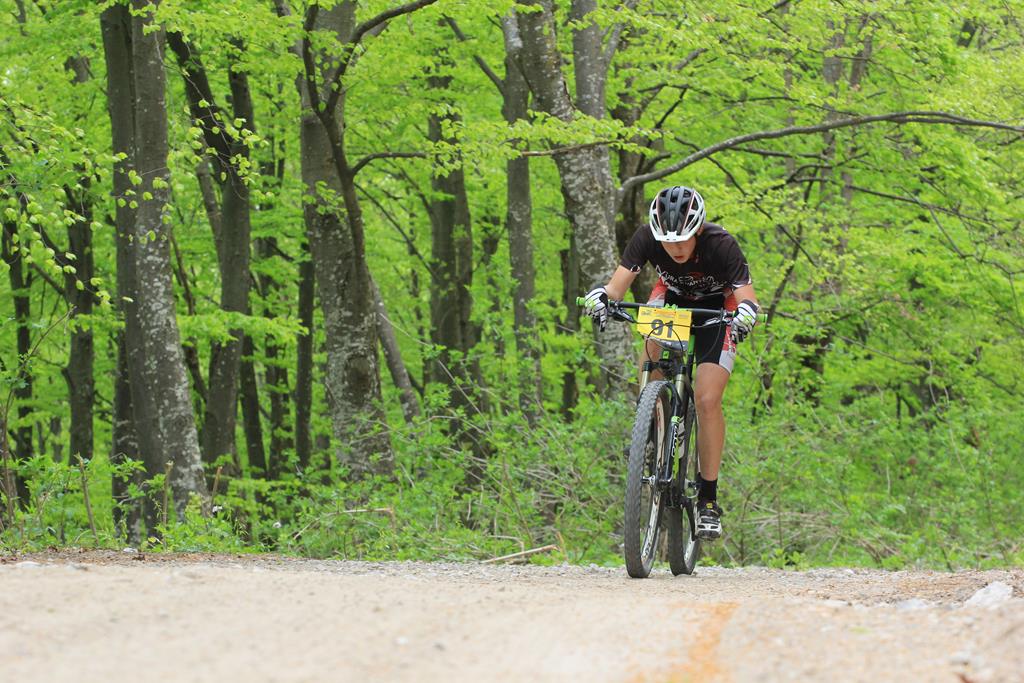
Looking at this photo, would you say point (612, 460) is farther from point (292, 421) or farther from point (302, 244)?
point (292, 421)

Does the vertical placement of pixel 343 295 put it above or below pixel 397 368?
above

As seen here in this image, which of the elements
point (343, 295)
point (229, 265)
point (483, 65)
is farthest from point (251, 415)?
point (343, 295)

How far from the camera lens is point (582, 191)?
498 inches

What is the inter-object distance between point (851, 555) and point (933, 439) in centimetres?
333

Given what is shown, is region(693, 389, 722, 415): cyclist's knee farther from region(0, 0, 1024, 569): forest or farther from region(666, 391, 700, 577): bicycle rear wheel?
region(0, 0, 1024, 569): forest

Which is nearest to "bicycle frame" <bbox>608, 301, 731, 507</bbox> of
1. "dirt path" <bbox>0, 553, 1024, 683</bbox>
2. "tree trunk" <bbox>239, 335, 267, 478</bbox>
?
"dirt path" <bbox>0, 553, 1024, 683</bbox>

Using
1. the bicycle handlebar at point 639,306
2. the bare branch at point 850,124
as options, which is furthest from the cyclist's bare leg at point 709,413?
the bare branch at point 850,124

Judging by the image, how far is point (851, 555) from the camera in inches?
440

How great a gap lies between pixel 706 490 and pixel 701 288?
133 cm

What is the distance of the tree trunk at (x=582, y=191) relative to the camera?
1252cm

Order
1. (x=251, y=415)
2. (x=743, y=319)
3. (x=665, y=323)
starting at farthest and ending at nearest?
(x=251, y=415), (x=665, y=323), (x=743, y=319)

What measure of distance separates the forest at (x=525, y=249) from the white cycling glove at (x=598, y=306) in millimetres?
2948

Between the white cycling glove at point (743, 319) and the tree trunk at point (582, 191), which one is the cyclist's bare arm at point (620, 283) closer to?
the white cycling glove at point (743, 319)

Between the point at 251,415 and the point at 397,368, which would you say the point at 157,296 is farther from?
the point at 251,415
